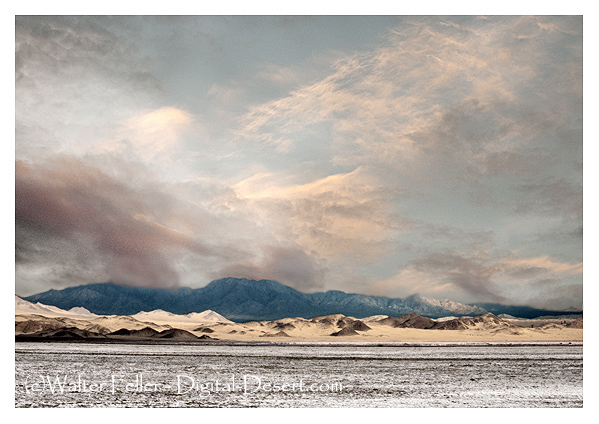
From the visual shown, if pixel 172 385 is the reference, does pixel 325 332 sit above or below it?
below

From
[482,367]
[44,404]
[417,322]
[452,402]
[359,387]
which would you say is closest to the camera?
[44,404]

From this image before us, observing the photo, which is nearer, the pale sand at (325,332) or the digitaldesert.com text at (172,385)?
the digitaldesert.com text at (172,385)

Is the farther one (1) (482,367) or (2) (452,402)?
(1) (482,367)

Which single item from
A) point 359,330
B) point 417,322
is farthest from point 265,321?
point 417,322

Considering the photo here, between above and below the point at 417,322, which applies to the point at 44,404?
above

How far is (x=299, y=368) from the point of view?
31.8 meters

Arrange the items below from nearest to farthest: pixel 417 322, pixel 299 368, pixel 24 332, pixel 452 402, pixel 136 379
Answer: pixel 452 402 < pixel 136 379 < pixel 299 368 < pixel 24 332 < pixel 417 322

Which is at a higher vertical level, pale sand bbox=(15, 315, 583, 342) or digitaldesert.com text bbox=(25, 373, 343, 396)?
digitaldesert.com text bbox=(25, 373, 343, 396)

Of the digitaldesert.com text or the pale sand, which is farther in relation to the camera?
the pale sand

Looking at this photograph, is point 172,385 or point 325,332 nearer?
point 172,385

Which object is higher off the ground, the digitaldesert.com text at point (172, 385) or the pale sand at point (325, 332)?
the digitaldesert.com text at point (172, 385)
